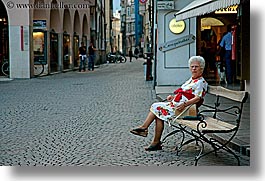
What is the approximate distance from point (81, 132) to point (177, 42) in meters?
7.49

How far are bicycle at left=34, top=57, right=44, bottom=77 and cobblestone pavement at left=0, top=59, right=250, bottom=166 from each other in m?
8.27

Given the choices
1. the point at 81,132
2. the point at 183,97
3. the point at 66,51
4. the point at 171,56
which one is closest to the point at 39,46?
the point at 66,51

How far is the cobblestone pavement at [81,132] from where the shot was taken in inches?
247

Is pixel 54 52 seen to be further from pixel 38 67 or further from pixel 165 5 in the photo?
pixel 165 5

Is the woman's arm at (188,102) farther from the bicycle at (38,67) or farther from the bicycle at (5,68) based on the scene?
Result: the bicycle at (38,67)

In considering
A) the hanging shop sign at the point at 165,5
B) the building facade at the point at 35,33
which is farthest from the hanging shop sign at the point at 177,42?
the building facade at the point at 35,33

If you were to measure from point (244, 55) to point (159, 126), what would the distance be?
272 inches

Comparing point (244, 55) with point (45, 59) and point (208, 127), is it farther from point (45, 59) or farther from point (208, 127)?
point (45, 59)

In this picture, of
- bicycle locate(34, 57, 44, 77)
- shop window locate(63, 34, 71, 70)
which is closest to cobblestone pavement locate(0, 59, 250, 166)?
bicycle locate(34, 57, 44, 77)

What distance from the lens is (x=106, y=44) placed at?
48.7 m

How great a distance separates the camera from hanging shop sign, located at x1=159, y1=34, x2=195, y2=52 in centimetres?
1528

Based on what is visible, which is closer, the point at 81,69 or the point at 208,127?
the point at 208,127

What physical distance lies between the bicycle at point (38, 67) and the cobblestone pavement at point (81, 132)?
8.27 metres

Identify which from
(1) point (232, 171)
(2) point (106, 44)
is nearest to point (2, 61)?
(1) point (232, 171)
